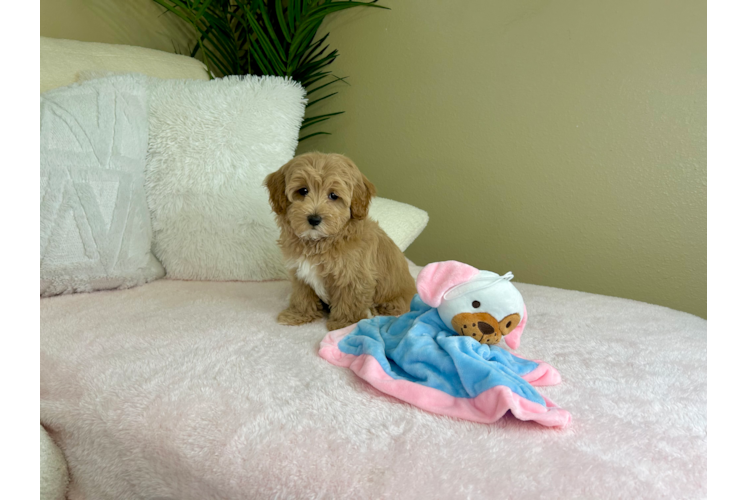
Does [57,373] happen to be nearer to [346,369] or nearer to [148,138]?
[346,369]

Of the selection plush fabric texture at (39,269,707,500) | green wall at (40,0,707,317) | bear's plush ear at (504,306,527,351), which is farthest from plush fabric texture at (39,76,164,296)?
bear's plush ear at (504,306,527,351)

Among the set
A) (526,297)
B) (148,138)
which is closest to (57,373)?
(148,138)

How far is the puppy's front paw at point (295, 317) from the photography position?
140cm

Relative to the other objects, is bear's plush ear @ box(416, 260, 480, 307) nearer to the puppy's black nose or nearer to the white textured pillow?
Result: the puppy's black nose

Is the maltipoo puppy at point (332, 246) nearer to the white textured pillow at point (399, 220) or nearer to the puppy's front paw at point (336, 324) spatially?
the puppy's front paw at point (336, 324)

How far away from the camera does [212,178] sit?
5.53ft

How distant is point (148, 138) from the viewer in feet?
5.51

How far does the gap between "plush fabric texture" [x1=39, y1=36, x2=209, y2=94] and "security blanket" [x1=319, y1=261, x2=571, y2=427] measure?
4.68 feet

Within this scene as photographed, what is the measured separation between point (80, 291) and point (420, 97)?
1.72 metres

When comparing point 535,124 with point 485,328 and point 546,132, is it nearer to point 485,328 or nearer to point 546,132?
point 546,132

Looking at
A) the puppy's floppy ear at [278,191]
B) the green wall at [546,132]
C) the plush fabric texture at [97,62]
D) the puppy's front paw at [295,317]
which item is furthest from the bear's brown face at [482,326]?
the plush fabric texture at [97,62]

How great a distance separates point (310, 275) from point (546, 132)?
4.14 ft

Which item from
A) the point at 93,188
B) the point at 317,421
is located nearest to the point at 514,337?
the point at 317,421
